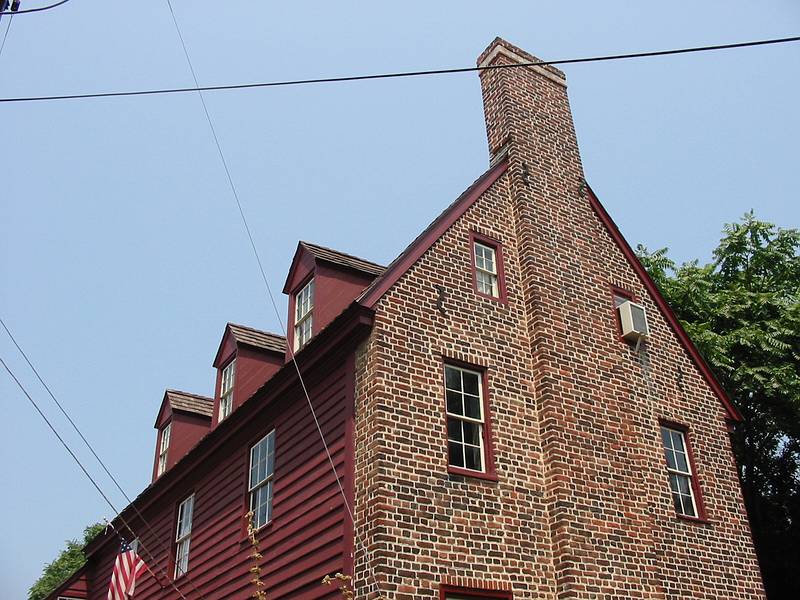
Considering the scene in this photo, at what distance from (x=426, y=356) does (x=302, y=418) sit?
8.80 ft

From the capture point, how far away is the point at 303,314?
52.3ft

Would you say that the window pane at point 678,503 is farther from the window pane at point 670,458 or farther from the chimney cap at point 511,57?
the chimney cap at point 511,57

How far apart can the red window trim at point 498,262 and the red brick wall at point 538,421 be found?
0.14 meters

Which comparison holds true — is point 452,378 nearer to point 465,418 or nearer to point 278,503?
point 465,418

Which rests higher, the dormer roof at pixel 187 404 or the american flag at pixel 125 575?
the dormer roof at pixel 187 404

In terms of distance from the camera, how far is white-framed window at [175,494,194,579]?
1745 centimetres

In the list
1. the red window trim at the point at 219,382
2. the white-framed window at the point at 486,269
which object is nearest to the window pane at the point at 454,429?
the white-framed window at the point at 486,269

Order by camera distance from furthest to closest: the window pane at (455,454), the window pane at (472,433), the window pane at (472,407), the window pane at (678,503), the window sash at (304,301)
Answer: the window sash at (304,301) → the window pane at (678,503) → the window pane at (472,407) → the window pane at (472,433) → the window pane at (455,454)

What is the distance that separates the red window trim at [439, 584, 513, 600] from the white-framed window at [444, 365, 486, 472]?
176 centimetres

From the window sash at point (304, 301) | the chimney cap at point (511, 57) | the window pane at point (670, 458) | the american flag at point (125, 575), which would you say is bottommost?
the american flag at point (125, 575)

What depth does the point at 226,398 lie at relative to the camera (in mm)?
18859

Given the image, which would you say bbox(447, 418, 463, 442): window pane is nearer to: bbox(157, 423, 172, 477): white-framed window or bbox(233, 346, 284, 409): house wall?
bbox(233, 346, 284, 409): house wall

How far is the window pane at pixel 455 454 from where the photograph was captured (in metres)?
12.1

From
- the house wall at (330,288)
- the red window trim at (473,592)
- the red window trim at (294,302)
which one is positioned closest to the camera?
the red window trim at (473,592)
